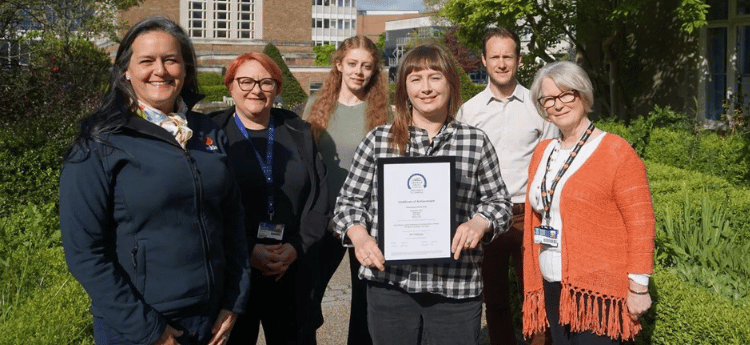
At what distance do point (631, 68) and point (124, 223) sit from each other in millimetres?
12747

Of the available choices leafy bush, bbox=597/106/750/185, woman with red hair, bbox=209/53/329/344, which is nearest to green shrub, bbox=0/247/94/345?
woman with red hair, bbox=209/53/329/344

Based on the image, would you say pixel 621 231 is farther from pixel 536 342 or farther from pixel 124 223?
pixel 124 223

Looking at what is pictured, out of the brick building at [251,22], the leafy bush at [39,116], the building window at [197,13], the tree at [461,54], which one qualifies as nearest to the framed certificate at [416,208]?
the leafy bush at [39,116]

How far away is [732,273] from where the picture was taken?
156 inches

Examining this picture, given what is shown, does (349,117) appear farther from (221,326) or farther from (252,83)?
(221,326)

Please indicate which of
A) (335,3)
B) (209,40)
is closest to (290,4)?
(209,40)

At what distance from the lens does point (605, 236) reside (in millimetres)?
2889

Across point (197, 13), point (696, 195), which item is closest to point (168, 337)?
point (696, 195)

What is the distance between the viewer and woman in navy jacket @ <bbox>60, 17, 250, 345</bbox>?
7.29 feet

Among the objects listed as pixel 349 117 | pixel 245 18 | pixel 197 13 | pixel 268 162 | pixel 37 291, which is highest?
pixel 197 13

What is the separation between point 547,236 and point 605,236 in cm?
25

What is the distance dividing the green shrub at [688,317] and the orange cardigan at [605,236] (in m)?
0.62

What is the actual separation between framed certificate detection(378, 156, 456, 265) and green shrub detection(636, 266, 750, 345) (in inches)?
56.3

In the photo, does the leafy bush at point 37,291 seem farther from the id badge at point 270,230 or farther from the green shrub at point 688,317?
the green shrub at point 688,317
